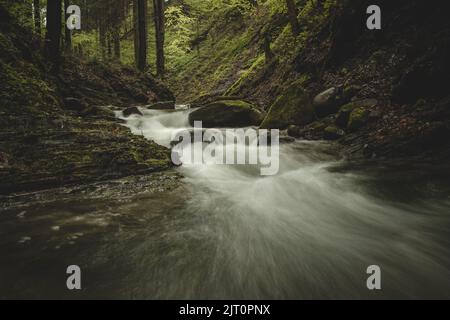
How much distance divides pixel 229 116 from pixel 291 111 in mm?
2014

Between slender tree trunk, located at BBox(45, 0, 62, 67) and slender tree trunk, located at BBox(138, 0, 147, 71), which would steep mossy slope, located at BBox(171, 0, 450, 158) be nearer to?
slender tree trunk, located at BBox(138, 0, 147, 71)

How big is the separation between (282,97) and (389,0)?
4015mm

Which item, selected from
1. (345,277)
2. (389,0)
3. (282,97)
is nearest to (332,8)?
(389,0)

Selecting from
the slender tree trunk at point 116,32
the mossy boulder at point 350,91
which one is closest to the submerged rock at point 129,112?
the mossy boulder at point 350,91

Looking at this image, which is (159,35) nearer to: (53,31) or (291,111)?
(53,31)

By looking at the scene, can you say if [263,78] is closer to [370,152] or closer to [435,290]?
[370,152]

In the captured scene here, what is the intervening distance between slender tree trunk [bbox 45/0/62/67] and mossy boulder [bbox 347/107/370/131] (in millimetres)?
9050

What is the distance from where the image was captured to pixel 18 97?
23.5 ft

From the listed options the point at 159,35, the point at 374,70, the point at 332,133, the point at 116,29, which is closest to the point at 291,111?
the point at 332,133

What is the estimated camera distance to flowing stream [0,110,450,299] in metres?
2.77

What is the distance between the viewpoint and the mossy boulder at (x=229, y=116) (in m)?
10.3

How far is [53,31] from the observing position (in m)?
9.82

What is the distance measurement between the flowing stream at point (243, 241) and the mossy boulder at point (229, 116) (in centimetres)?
468
